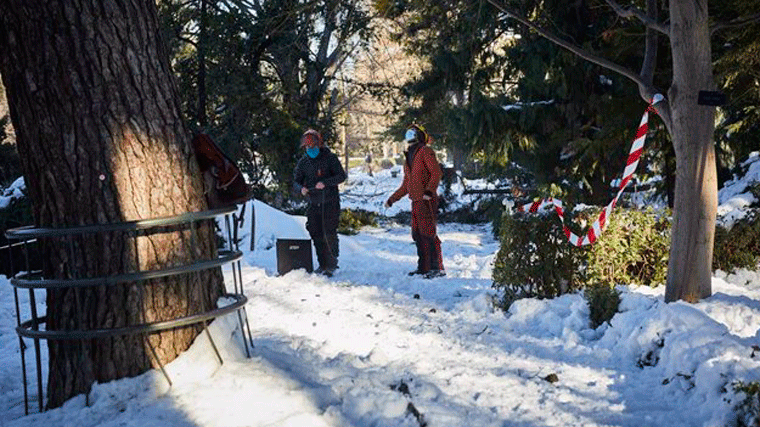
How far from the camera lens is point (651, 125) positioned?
10.3 m

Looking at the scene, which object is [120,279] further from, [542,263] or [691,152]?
[691,152]

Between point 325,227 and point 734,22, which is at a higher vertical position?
point 734,22

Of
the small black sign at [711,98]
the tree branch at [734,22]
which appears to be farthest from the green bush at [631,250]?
the tree branch at [734,22]

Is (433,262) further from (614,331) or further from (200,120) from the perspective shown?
(200,120)

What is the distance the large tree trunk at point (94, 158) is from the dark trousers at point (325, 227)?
231 inches

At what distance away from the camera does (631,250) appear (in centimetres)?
699

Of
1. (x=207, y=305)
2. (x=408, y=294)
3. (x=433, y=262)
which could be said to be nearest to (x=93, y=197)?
(x=207, y=305)

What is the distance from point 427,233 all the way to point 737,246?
3.71 m

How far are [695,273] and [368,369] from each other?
3459 millimetres

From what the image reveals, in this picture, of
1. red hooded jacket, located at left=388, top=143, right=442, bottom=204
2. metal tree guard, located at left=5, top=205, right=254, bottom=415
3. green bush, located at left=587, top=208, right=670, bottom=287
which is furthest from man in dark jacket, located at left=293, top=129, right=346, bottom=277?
metal tree guard, located at left=5, top=205, right=254, bottom=415

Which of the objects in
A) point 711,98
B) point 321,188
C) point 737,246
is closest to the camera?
point 711,98

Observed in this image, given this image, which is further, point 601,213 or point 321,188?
point 321,188

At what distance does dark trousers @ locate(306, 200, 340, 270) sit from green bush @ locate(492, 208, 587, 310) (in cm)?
329

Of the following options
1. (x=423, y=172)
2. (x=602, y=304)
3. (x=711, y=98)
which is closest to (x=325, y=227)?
(x=423, y=172)
